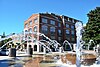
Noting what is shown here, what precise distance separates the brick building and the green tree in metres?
30.1

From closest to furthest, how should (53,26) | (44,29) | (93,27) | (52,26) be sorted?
(93,27) → (44,29) → (52,26) → (53,26)

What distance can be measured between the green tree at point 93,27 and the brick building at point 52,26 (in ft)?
98.7

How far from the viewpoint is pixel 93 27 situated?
116ft

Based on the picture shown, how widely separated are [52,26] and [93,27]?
114ft

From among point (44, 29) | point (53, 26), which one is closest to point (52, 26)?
point (53, 26)

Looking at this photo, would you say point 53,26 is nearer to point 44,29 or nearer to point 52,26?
point 52,26

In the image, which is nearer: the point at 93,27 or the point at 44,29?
the point at 93,27

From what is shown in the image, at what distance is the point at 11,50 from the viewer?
84.0 ft

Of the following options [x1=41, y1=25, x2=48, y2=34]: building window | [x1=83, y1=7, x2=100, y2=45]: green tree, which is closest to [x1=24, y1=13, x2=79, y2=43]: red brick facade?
[x1=41, y1=25, x2=48, y2=34]: building window

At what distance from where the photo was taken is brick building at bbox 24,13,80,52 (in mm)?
65812

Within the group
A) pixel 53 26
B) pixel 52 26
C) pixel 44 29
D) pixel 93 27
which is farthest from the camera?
pixel 53 26

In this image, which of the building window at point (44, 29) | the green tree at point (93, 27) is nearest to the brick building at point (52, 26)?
the building window at point (44, 29)

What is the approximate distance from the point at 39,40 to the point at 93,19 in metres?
30.5

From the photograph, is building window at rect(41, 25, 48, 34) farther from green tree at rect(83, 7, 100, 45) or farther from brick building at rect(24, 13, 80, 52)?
green tree at rect(83, 7, 100, 45)
